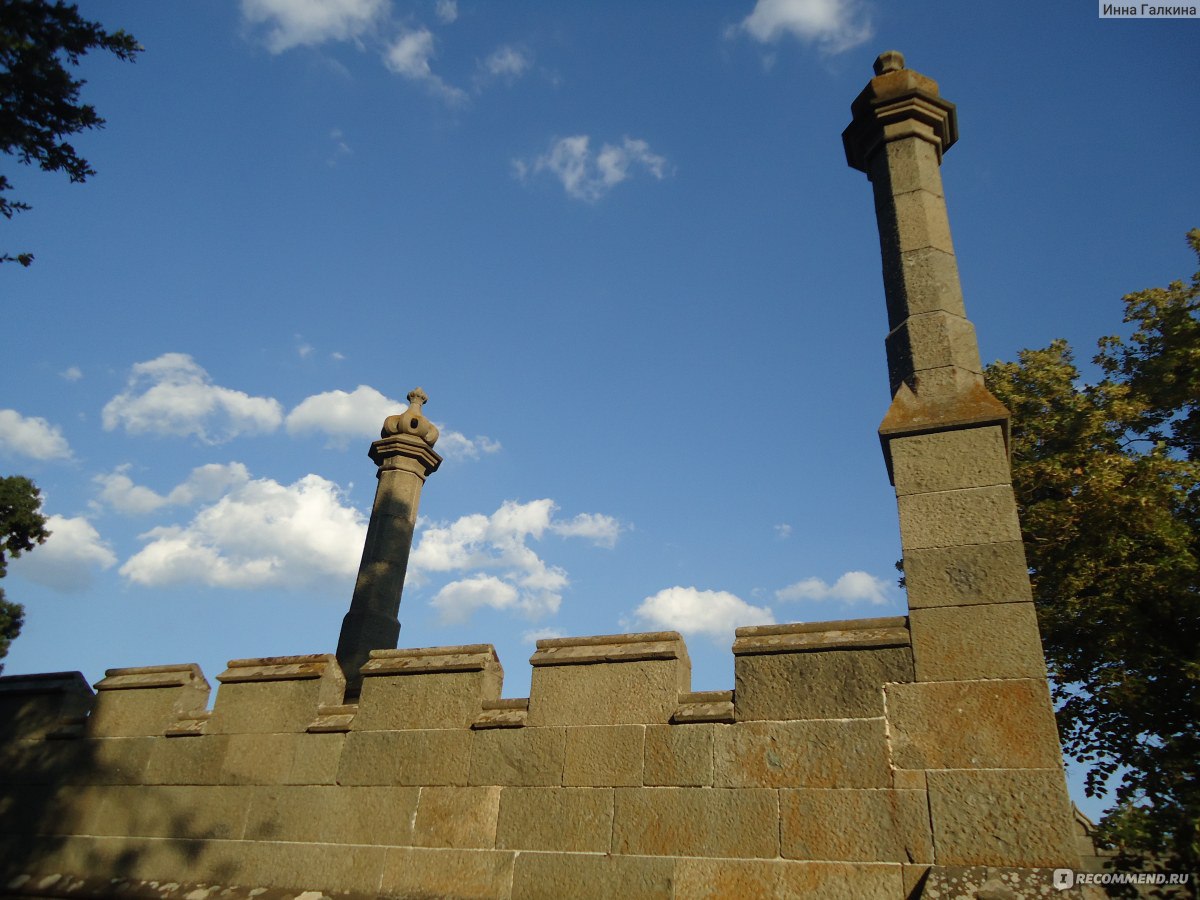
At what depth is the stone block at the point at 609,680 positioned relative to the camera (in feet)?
18.1

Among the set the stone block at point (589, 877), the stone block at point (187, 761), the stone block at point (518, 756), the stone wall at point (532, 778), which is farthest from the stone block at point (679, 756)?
the stone block at point (187, 761)

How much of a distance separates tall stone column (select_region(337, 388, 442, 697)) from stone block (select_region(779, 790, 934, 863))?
5.91 metres

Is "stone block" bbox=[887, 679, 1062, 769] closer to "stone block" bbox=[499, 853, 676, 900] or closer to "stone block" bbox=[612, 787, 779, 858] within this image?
"stone block" bbox=[612, 787, 779, 858]

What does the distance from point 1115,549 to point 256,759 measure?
451 inches

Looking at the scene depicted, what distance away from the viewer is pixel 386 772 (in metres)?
5.97

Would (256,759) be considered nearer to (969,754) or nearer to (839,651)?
(839,651)

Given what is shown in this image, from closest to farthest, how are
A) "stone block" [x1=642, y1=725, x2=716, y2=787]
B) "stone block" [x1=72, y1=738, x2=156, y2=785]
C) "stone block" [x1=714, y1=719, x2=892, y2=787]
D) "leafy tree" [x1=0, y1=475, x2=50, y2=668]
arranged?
"stone block" [x1=714, y1=719, x2=892, y2=787] < "stone block" [x1=642, y1=725, x2=716, y2=787] < "stone block" [x1=72, y1=738, x2=156, y2=785] < "leafy tree" [x1=0, y1=475, x2=50, y2=668]

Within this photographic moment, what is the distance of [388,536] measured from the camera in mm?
10078

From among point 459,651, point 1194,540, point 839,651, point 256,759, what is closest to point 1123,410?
point 1194,540

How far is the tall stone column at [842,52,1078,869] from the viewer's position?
445 centimetres

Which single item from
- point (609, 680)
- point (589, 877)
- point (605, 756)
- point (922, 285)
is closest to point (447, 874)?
point (589, 877)

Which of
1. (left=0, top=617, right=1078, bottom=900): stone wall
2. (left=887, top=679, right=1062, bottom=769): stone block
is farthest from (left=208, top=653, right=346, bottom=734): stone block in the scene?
(left=887, top=679, right=1062, bottom=769): stone block

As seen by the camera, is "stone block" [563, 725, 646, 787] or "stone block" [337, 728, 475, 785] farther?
"stone block" [337, 728, 475, 785]

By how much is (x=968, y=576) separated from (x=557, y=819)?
298 centimetres
